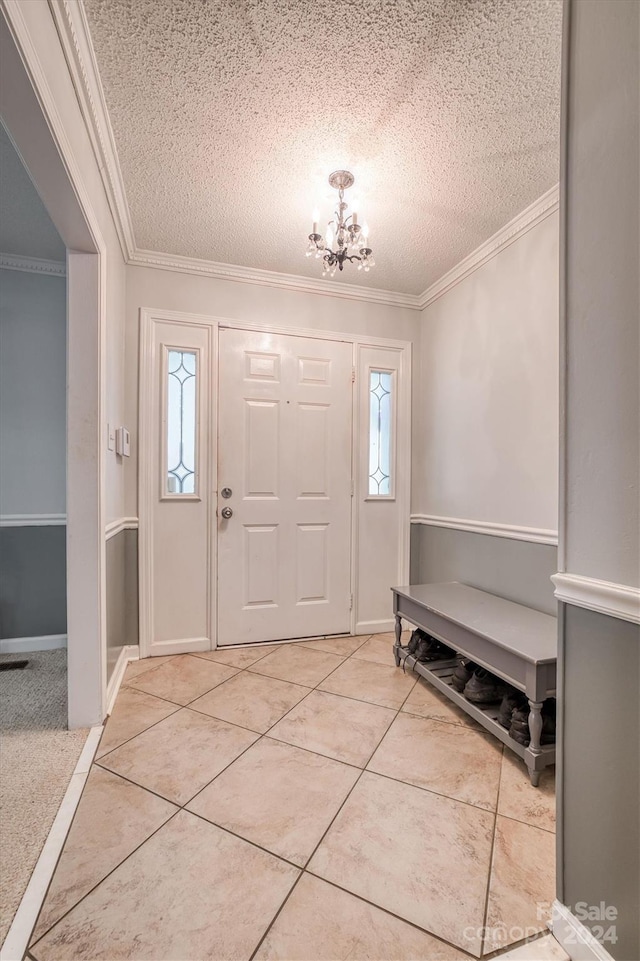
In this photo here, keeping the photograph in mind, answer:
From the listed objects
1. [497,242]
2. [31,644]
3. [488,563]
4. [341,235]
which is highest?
[497,242]

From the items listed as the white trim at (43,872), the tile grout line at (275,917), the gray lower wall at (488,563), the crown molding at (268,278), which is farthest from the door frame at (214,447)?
the tile grout line at (275,917)

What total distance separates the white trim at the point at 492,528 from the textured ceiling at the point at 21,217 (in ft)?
9.68

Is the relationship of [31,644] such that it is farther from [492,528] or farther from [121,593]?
[492,528]

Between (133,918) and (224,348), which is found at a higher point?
(224,348)

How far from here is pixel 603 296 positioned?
948 millimetres

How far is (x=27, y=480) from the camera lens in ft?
9.41

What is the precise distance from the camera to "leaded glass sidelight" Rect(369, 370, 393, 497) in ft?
10.5

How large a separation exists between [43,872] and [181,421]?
2.19 metres

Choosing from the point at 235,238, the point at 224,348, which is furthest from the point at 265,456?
the point at 235,238

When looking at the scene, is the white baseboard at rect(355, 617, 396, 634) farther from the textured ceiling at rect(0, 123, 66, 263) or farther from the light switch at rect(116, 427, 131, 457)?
the textured ceiling at rect(0, 123, 66, 263)

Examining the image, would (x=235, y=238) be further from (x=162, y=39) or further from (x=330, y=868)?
(x=330, y=868)

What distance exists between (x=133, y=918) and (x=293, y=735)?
34.3 inches

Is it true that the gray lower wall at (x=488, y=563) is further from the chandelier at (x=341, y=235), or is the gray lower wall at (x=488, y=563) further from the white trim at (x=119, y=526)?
the white trim at (x=119, y=526)

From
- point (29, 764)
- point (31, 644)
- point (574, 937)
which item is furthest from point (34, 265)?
point (574, 937)
